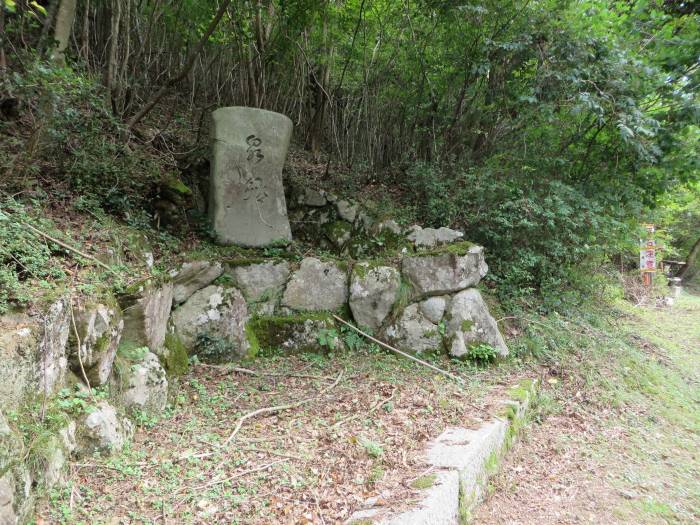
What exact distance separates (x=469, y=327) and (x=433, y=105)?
4.04 meters

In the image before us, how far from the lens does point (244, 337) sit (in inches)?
168

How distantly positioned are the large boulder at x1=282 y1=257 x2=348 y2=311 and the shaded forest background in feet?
5.12

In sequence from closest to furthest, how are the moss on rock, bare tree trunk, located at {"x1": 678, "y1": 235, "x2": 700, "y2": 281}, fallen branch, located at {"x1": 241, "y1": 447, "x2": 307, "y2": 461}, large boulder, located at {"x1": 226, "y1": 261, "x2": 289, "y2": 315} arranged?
fallen branch, located at {"x1": 241, "y1": 447, "x2": 307, "y2": 461}
the moss on rock
large boulder, located at {"x1": 226, "y1": 261, "x2": 289, "y2": 315}
bare tree trunk, located at {"x1": 678, "y1": 235, "x2": 700, "y2": 281}

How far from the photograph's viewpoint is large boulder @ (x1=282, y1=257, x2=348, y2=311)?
185 inches

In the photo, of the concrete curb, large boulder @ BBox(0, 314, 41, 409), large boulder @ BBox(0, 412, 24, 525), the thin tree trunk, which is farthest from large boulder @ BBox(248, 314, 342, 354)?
the thin tree trunk

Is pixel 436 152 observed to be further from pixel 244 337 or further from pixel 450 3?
pixel 244 337

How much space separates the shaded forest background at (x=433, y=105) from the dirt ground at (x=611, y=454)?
4.90 ft

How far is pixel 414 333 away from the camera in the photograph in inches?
186

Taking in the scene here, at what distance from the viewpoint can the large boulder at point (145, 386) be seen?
9.41ft

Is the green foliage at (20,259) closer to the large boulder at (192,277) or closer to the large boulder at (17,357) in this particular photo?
the large boulder at (17,357)

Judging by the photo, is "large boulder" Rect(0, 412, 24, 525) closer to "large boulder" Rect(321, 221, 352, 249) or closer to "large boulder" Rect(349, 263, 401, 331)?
"large boulder" Rect(349, 263, 401, 331)

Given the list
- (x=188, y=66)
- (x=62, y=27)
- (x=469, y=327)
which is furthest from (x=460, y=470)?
(x=62, y=27)

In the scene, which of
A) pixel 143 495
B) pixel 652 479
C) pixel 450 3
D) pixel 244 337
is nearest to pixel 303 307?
pixel 244 337

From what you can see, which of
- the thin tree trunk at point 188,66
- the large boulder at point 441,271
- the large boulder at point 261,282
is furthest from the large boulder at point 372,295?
the thin tree trunk at point 188,66
